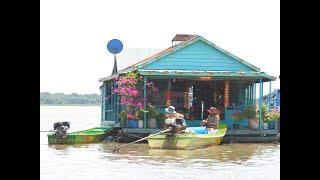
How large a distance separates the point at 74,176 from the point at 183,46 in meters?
7.87

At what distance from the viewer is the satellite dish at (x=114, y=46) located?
56.3 ft

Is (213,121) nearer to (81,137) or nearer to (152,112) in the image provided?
(152,112)

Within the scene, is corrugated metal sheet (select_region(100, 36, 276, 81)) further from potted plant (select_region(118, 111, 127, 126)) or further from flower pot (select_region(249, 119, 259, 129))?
potted plant (select_region(118, 111, 127, 126))

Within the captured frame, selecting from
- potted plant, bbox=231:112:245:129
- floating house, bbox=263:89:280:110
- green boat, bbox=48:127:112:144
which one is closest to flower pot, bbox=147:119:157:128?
green boat, bbox=48:127:112:144

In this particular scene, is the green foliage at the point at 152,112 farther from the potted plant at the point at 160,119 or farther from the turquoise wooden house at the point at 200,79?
the turquoise wooden house at the point at 200,79

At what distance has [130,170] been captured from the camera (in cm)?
937

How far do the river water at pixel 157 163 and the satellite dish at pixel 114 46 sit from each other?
12.7 ft

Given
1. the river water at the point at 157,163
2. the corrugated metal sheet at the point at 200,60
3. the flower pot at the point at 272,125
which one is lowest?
the river water at the point at 157,163

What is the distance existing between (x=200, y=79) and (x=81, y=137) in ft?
11.8

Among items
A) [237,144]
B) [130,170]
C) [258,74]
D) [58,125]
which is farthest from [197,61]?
[130,170]

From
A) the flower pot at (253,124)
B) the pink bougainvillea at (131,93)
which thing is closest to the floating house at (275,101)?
the flower pot at (253,124)

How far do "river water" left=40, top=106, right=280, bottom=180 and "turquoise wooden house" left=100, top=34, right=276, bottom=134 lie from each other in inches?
A: 79.1
